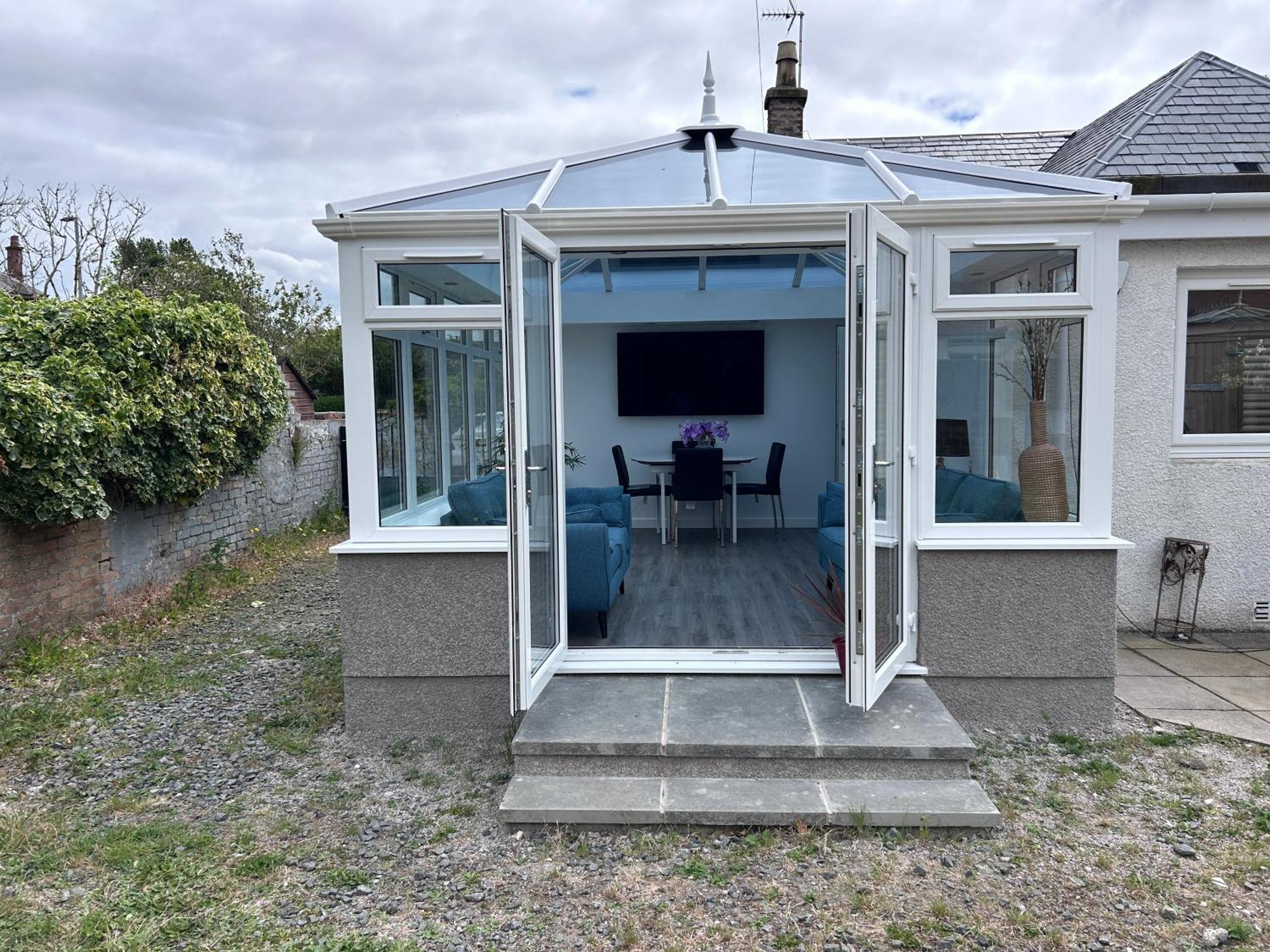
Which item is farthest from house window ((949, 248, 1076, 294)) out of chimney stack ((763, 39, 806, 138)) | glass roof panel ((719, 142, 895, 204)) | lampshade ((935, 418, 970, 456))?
chimney stack ((763, 39, 806, 138))

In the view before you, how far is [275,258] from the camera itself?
21984 mm

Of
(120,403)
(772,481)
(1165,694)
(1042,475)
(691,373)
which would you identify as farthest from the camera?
(691,373)

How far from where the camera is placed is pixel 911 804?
299 cm

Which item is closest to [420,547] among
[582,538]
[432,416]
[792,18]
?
[432,416]

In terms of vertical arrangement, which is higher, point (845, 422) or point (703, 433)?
point (845, 422)

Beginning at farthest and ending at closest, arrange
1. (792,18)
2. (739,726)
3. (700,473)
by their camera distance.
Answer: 1. (792,18)
2. (700,473)
3. (739,726)

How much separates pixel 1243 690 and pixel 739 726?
2.76 meters

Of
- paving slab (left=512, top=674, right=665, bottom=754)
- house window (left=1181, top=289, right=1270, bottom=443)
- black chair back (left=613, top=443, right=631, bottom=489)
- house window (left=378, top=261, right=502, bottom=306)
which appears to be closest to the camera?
paving slab (left=512, top=674, right=665, bottom=754)

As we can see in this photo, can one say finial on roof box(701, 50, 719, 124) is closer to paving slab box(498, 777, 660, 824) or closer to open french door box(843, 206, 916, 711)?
open french door box(843, 206, 916, 711)

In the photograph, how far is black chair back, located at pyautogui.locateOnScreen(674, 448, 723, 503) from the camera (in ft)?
24.2

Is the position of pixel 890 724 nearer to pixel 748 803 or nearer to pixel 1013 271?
pixel 748 803

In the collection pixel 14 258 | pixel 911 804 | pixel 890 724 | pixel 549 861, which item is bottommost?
pixel 549 861

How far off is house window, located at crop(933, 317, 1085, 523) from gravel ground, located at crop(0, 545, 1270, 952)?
104 centimetres

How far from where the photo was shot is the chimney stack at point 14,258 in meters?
15.2
